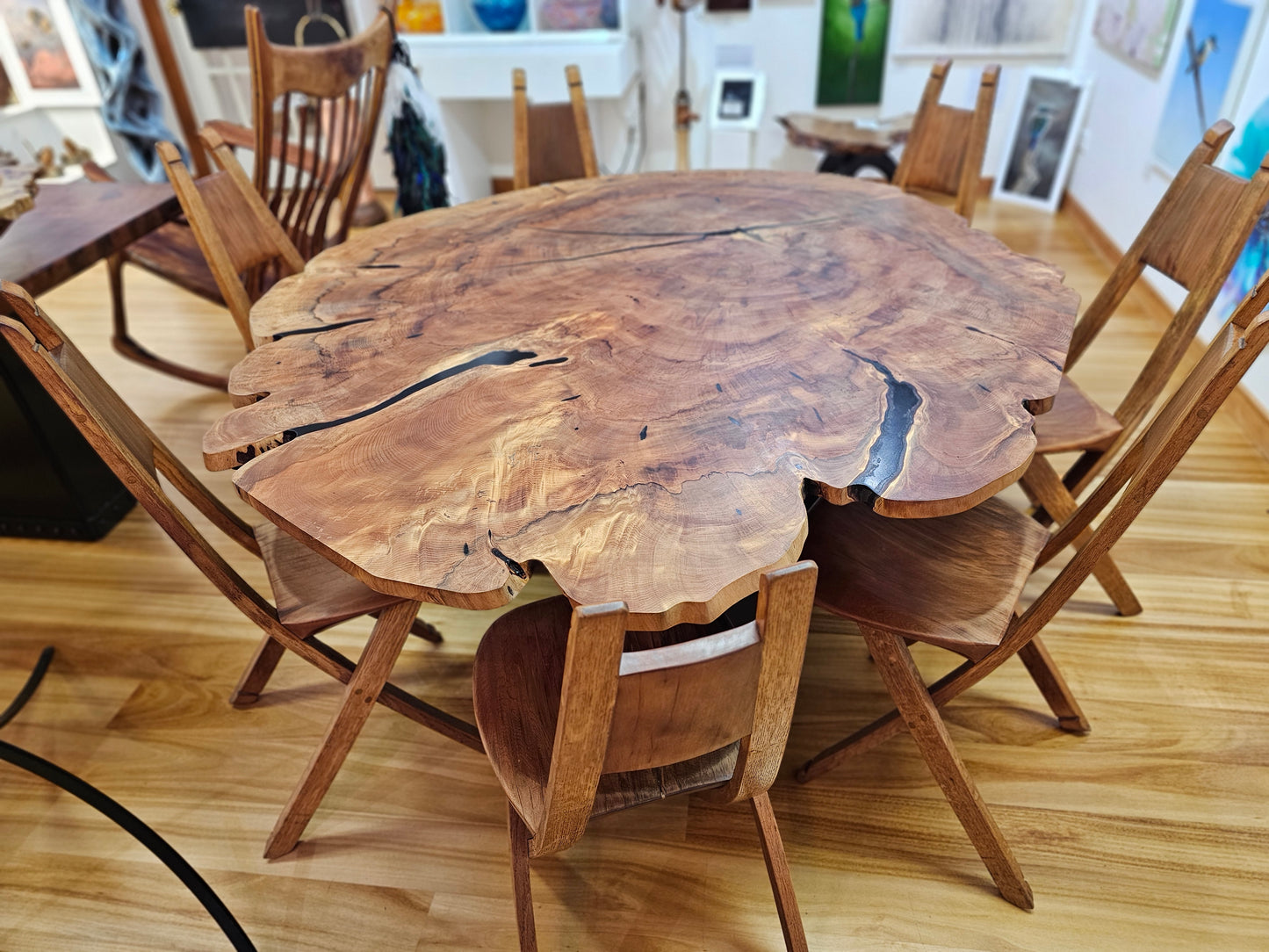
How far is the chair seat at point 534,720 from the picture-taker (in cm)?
107

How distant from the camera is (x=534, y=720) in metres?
1.16

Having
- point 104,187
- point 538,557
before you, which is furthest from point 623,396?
point 104,187

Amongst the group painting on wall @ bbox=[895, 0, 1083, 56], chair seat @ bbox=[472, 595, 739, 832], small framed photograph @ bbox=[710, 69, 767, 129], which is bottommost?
chair seat @ bbox=[472, 595, 739, 832]

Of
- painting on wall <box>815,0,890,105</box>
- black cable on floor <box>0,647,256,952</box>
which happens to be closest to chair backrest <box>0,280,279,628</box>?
black cable on floor <box>0,647,256,952</box>

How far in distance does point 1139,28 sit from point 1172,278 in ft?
7.26

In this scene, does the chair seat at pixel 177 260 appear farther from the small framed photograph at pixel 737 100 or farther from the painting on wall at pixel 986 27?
the painting on wall at pixel 986 27

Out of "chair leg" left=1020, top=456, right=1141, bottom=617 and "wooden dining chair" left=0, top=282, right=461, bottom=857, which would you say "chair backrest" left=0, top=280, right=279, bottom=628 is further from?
"chair leg" left=1020, top=456, right=1141, bottom=617

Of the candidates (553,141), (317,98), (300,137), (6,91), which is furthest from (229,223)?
(6,91)

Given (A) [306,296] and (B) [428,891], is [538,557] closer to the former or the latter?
(B) [428,891]

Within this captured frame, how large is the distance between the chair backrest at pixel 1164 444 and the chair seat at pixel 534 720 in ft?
1.64

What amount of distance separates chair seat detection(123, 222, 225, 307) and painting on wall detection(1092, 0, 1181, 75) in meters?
3.21

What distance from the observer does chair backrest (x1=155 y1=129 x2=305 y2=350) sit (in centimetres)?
162

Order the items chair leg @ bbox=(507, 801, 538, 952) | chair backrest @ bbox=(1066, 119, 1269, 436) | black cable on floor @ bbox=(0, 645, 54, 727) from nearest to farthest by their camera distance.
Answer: chair leg @ bbox=(507, 801, 538, 952) < chair backrest @ bbox=(1066, 119, 1269, 436) < black cable on floor @ bbox=(0, 645, 54, 727)

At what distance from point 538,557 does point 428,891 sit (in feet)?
2.58
